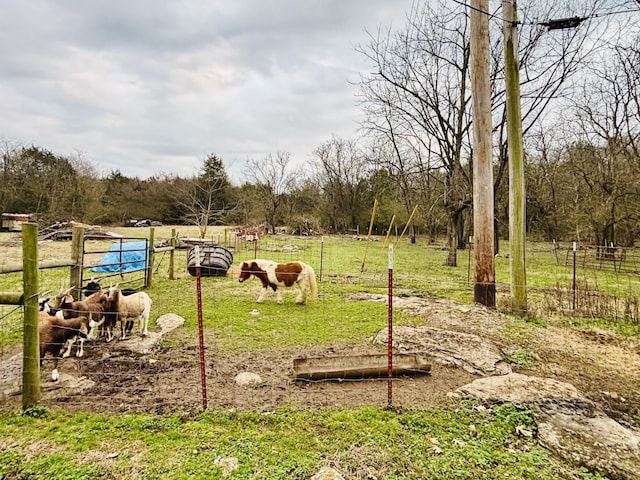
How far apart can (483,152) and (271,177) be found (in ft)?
93.3

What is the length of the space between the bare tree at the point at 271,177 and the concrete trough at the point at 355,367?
29500 millimetres

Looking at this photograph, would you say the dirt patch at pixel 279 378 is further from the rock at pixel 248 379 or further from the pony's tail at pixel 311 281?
the pony's tail at pixel 311 281

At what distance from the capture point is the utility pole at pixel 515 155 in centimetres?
578

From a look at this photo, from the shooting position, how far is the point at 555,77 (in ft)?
40.9

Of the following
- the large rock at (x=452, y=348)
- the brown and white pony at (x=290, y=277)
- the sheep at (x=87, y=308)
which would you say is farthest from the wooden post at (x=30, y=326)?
the brown and white pony at (x=290, y=277)

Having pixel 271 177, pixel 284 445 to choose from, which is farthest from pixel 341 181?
pixel 284 445

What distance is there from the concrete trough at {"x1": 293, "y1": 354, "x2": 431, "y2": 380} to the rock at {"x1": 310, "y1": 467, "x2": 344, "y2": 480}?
4.25ft

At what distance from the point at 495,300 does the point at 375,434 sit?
4870mm

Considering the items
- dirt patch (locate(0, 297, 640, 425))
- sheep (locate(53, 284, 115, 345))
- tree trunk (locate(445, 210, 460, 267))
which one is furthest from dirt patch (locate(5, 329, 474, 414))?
tree trunk (locate(445, 210, 460, 267))

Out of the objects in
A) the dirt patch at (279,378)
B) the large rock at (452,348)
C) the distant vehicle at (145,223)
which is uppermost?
the distant vehicle at (145,223)

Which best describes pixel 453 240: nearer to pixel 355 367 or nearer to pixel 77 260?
pixel 355 367

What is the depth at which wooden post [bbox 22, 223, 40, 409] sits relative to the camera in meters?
2.73

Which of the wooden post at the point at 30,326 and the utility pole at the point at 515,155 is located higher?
the utility pole at the point at 515,155

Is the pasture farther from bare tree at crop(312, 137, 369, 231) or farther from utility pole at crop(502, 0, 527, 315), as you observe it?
bare tree at crop(312, 137, 369, 231)
